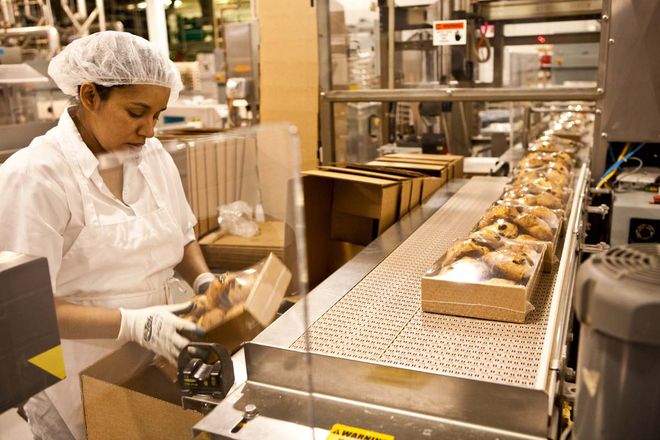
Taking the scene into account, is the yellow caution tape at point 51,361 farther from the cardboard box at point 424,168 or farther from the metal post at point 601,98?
the metal post at point 601,98

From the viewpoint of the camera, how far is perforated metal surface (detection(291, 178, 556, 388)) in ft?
3.18

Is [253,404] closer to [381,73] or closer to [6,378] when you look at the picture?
[6,378]

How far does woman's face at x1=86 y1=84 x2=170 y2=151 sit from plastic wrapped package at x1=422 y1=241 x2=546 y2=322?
32.2 inches

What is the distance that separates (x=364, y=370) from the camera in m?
0.98

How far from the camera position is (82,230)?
1.37 m

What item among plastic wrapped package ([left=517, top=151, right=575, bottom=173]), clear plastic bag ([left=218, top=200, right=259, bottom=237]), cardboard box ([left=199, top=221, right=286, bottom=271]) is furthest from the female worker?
plastic wrapped package ([left=517, top=151, right=575, bottom=173])

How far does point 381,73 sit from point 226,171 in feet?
4.64

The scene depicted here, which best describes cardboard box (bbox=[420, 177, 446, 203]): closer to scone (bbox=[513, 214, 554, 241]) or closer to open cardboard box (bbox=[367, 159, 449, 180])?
open cardboard box (bbox=[367, 159, 449, 180])

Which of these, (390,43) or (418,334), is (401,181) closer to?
(418,334)

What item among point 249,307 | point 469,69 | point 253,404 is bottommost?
point 253,404

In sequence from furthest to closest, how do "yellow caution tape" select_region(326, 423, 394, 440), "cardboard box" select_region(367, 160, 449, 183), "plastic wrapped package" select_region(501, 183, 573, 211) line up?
1. "cardboard box" select_region(367, 160, 449, 183)
2. "plastic wrapped package" select_region(501, 183, 573, 211)
3. "yellow caution tape" select_region(326, 423, 394, 440)

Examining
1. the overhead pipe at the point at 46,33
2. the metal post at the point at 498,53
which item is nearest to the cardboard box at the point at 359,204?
the metal post at the point at 498,53

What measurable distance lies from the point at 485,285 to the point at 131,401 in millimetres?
805

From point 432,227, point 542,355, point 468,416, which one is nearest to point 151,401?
point 468,416
